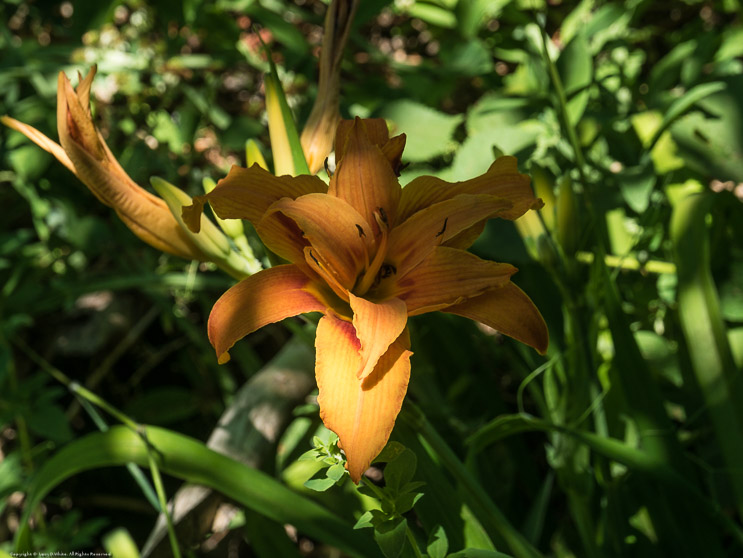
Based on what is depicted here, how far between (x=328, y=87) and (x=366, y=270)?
0.80ft

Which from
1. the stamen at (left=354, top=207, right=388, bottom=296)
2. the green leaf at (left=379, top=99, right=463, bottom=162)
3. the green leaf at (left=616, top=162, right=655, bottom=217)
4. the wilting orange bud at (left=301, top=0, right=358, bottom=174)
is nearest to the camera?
the stamen at (left=354, top=207, right=388, bottom=296)

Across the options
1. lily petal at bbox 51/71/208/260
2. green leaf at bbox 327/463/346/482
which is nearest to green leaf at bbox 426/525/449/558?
green leaf at bbox 327/463/346/482

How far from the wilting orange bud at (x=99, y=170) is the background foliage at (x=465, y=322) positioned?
0.79 feet

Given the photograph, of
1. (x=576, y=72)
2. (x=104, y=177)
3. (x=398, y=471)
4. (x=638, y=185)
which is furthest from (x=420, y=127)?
(x=398, y=471)

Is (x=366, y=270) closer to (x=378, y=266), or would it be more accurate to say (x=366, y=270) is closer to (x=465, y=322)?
(x=378, y=266)

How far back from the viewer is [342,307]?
0.58 metres

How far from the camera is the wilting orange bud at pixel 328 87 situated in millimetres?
706

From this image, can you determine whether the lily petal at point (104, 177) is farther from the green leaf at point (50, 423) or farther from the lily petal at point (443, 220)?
the green leaf at point (50, 423)

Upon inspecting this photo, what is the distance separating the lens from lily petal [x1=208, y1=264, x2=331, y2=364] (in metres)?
0.50

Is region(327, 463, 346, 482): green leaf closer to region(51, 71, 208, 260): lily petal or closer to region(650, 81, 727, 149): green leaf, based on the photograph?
region(51, 71, 208, 260): lily petal

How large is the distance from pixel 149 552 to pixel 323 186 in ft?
2.09

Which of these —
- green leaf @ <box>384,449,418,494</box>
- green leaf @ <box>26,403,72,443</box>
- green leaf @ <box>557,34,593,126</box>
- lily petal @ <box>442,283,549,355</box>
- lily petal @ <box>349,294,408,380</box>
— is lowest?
green leaf @ <box>26,403,72,443</box>

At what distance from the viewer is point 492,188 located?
56cm

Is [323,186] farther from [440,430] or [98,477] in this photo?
[98,477]
